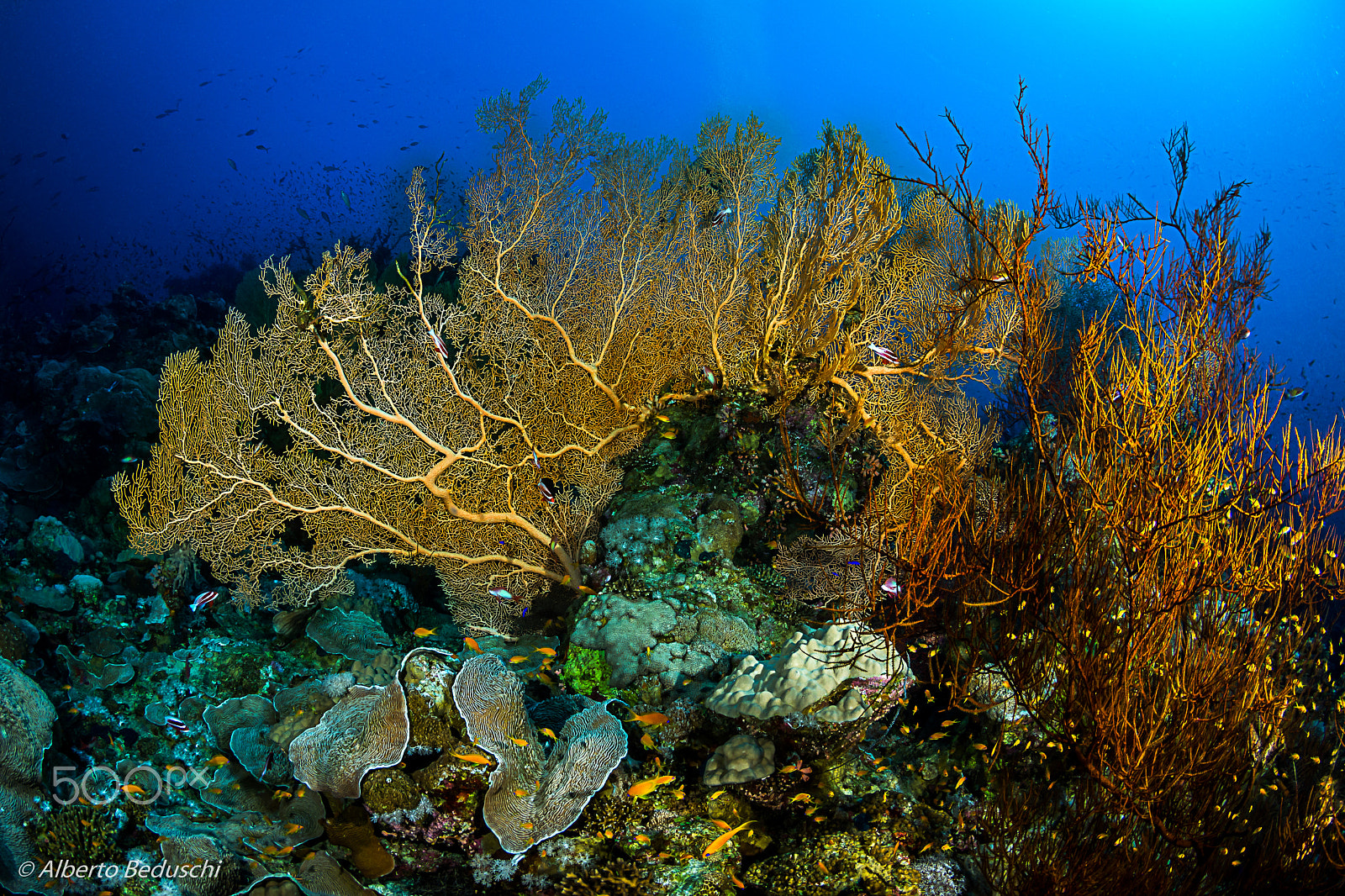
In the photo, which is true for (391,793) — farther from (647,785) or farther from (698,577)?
(698,577)

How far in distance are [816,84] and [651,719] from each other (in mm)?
60337

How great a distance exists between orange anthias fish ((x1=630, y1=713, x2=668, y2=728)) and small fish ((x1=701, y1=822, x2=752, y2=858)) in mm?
675

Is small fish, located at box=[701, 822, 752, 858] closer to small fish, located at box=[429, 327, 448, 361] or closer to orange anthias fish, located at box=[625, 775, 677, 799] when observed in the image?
orange anthias fish, located at box=[625, 775, 677, 799]

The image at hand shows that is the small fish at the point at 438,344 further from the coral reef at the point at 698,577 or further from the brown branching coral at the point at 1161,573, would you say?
the brown branching coral at the point at 1161,573

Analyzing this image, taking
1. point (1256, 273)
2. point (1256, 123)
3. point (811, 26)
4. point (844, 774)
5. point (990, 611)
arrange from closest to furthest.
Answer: point (1256, 273)
point (844, 774)
point (990, 611)
point (1256, 123)
point (811, 26)

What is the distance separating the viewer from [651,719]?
3.54 m

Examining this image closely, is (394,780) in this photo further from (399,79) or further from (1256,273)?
(399,79)

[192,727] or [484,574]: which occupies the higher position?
[484,574]

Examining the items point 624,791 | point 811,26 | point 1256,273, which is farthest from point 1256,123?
point 624,791

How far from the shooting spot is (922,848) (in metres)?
3.09

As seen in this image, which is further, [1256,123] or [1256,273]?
[1256,123]

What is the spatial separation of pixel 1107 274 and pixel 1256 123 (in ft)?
228

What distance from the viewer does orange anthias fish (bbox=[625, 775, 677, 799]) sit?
9.76 ft

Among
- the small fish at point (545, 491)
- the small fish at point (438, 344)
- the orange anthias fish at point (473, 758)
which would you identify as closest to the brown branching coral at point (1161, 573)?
the orange anthias fish at point (473, 758)
